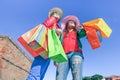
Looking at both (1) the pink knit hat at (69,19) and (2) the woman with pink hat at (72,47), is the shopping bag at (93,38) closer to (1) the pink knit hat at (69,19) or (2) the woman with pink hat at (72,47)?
(2) the woman with pink hat at (72,47)

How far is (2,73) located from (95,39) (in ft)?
29.0

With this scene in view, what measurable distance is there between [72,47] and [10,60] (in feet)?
29.8

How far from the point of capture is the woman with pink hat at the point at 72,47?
4.38 metres

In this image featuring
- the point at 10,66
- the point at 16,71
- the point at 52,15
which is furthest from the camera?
the point at 16,71

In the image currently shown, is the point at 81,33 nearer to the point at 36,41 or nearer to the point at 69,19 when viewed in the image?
the point at 69,19

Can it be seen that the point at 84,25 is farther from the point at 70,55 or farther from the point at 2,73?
the point at 2,73

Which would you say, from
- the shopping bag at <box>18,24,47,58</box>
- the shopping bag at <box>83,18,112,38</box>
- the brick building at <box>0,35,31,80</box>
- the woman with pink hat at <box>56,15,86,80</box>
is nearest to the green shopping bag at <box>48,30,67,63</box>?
the shopping bag at <box>18,24,47,58</box>

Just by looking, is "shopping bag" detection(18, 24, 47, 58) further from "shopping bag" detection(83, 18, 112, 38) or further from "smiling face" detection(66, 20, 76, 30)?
"shopping bag" detection(83, 18, 112, 38)

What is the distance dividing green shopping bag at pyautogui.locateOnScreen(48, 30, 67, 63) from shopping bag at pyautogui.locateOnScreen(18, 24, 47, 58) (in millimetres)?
82

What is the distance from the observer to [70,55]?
4496 millimetres

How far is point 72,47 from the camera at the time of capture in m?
4.56

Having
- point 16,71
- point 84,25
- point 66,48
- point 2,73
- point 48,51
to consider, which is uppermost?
point 16,71

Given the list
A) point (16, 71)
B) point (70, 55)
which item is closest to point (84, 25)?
point (70, 55)

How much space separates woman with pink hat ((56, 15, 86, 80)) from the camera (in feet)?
14.4
